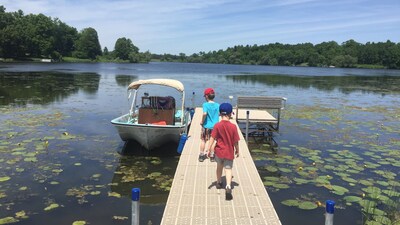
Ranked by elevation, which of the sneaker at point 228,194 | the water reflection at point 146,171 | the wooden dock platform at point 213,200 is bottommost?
the water reflection at point 146,171

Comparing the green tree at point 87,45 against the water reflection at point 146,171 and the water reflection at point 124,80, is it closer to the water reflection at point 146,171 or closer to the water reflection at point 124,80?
the water reflection at point 124,80

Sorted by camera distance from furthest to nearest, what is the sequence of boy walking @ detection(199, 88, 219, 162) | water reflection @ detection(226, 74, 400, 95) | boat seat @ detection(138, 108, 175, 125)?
water reflection @ detection(226, 74, 400, 95) < boat seat @ detection(138, 108, 175, 125) < boy walking @ detection(199, 88, 219, 162)

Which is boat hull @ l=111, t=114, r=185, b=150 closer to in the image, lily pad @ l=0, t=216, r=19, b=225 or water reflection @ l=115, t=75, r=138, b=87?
lily pad @ l=0, t=216, r=19, b=225

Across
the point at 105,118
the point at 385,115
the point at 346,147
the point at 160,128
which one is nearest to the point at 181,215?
the point at 160,128

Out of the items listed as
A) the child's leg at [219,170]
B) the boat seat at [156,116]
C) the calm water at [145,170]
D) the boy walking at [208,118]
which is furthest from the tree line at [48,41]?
the child's leg at [219,170]

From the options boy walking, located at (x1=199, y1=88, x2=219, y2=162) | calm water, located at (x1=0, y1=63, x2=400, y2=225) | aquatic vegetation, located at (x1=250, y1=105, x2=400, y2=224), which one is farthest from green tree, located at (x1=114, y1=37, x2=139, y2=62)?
boy walking, located at (x1=199, y1=88, x2=219, y2=162)

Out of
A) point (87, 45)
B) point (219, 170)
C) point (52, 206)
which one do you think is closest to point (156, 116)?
point (52, 206)

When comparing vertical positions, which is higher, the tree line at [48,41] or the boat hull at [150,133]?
the tree line at [48,41]

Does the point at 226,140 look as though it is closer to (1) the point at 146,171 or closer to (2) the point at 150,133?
(1) the point at 146,171

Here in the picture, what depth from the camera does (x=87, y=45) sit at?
16312 cm

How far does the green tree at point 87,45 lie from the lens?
16050cm

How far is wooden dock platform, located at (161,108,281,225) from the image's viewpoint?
651 cm

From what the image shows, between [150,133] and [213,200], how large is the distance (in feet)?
19.6

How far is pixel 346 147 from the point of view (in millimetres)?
14852
